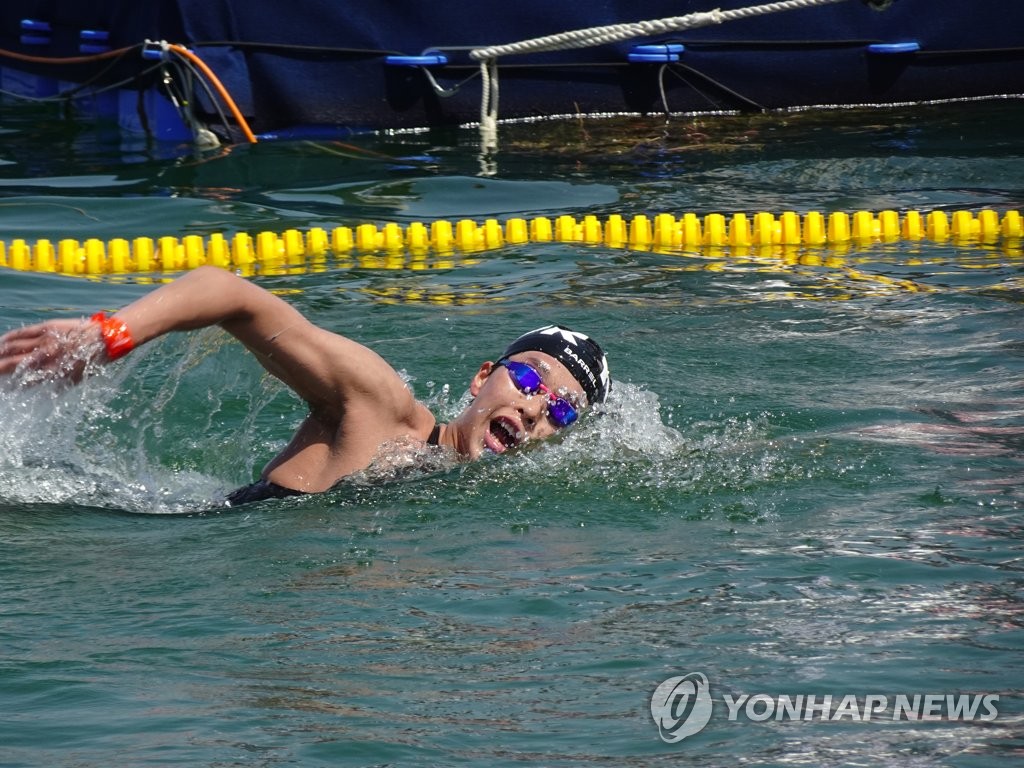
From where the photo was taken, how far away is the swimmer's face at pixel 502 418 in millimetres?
4410

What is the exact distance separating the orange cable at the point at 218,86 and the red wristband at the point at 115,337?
7082 millimetres

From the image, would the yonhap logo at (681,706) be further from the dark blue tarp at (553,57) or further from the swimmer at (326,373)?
the dark blue tarp at (553,57)

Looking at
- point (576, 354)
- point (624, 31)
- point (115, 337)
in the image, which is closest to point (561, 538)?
point (576, 354)

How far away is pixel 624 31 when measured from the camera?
10148 millimetres

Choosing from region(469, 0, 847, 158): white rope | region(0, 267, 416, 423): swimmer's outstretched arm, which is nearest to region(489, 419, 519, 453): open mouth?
region(0, 267, 416, 423): swimmer's outstretched arm

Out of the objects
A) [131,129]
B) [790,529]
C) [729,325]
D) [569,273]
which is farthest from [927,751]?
[131,129]

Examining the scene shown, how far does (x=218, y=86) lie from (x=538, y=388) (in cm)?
642

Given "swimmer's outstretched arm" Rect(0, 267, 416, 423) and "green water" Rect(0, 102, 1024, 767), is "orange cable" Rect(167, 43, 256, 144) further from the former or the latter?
"swimmer's outstretched arm" Rect(0, 267, 416, 423)

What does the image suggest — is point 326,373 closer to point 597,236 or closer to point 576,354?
point 576,354

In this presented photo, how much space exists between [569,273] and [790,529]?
3948 millimetres

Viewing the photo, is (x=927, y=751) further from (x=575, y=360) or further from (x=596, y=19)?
(x=596, y=19)

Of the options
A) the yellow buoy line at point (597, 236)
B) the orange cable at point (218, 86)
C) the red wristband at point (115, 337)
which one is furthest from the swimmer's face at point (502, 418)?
the orange cable at point (218, 86)

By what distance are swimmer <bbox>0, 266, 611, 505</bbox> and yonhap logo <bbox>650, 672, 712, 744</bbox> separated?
1527 mm

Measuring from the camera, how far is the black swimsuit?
13.9ft
